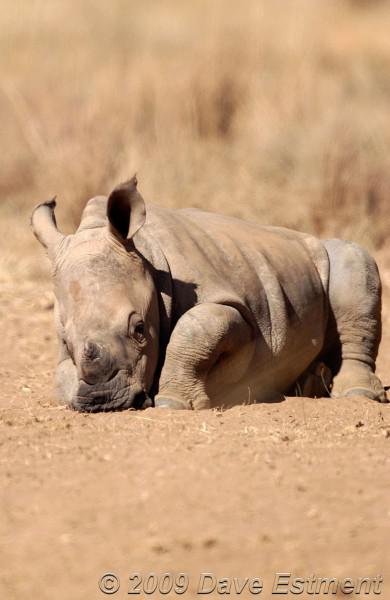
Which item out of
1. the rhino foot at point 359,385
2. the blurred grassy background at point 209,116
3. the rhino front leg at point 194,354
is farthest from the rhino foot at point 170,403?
the blurred grassy background at point 209,116

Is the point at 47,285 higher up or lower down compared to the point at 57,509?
lower down

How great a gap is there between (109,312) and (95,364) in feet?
1.08

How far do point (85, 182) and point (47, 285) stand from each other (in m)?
1.74

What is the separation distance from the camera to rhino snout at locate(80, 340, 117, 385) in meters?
6.03

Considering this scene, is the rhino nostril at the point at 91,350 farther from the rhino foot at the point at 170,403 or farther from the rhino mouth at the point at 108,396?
the rhino foot at the point at 170,403

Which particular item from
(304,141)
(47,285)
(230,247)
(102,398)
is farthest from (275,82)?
(102,398)

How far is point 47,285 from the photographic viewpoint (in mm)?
11141

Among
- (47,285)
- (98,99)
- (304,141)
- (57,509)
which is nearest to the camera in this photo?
(57,509)

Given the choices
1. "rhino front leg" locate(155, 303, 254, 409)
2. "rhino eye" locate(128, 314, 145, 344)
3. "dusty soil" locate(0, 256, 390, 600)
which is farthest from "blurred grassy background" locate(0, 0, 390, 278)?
"dusty soil" locate(0, 256, 390, 600)

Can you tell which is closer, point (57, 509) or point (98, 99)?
point (57, 509)

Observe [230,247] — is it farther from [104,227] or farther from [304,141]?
[304,141]

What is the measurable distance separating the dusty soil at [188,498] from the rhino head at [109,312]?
24 centimetres

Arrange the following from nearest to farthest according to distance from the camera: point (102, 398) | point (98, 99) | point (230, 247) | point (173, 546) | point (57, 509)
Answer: point (173, 546) < point (57, 509) < point (102, 398) < point (230, 247) < point (98, 99)

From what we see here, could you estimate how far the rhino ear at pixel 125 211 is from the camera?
6.37 metres
